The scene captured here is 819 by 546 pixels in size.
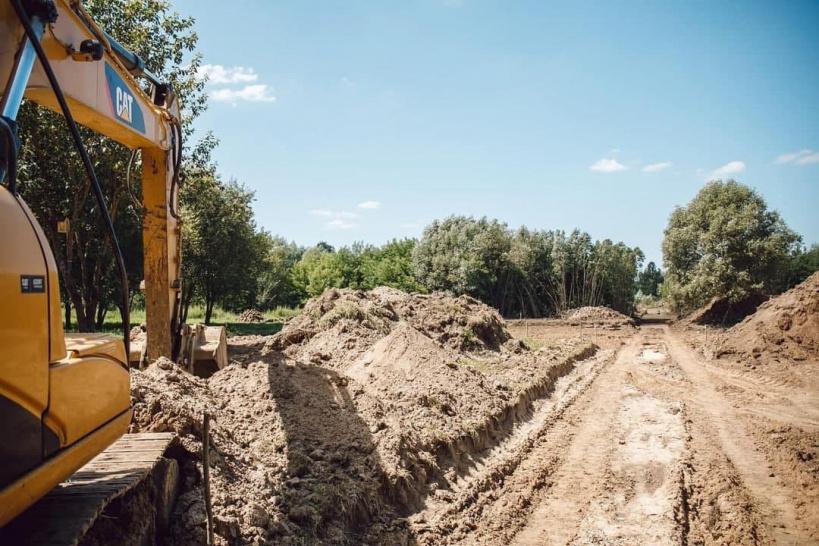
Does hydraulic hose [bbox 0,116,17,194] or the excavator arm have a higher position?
the excavator arm

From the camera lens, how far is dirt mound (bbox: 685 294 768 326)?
28.9m

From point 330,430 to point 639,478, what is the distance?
4229mm

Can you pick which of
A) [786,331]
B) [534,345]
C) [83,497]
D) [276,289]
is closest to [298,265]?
[276,289]

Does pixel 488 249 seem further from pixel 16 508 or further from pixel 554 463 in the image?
pixel 16 508

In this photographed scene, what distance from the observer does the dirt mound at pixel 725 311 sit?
28.9 m

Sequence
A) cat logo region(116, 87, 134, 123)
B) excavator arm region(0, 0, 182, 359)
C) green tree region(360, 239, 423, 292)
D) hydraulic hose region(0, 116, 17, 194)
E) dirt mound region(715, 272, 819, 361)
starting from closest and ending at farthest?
hydraulic hose region(0, 116, 17, 194), excavator arm region(0, 0, 182, 359), cat logo region(116, 87, 134, 123), dirt mound region(715, 272, 819, 361), green tree region(360, 239, 423, 292)

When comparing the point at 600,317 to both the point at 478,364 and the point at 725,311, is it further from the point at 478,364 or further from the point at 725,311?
the point at 478,364

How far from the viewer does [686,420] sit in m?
10.4

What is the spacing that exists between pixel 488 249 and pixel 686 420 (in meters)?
25.9

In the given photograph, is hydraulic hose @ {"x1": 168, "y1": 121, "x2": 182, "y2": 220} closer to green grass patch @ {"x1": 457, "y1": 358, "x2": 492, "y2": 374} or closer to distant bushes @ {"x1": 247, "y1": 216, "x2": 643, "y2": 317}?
green grass patch @ {"x1": 457, "y1": 358, "x2": 492, "y2": 374}

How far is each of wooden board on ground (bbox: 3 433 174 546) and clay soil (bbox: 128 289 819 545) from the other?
0.76 metres

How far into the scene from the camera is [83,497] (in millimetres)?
3078

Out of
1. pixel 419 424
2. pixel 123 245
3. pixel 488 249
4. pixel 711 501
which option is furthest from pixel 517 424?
pixel 488 249

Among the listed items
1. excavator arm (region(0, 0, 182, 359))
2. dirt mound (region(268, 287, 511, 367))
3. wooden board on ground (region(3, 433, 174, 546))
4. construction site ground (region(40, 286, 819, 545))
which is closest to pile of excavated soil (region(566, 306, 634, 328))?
dirt mound (region(268, 287, 511, 367))
